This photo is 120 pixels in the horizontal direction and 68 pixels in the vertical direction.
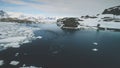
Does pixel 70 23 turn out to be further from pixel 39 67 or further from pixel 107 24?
pixel 39 67

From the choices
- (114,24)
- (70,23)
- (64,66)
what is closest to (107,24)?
(114,24)

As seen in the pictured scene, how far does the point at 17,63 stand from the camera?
90.3 ft

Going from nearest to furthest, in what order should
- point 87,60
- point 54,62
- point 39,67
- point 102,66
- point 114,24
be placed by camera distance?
Result: point 39,67, point 102,66, point 54,62, point 87,60, point 114,24

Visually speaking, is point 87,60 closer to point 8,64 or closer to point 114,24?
point 8,64

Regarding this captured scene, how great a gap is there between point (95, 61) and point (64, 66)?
8.29 metres

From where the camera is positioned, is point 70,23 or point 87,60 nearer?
point 87,60

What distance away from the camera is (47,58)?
32.2 metres

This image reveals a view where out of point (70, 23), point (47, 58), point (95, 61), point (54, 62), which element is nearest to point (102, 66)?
point (95, 61)

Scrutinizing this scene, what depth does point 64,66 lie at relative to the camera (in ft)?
89.0

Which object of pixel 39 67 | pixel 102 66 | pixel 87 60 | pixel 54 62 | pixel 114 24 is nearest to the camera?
pixel 39 67

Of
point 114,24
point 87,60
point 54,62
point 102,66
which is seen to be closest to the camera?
point 102,66

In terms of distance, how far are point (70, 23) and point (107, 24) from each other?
126ft

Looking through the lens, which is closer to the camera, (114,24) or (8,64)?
(8,64)

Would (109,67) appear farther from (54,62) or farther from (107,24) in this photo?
(107,24)
